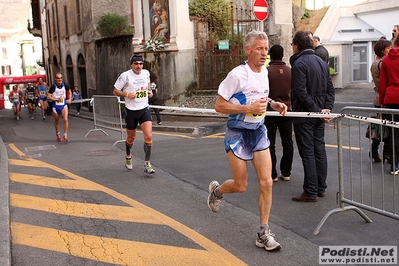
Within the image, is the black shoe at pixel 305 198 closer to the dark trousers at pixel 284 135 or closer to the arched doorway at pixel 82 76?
the dark trousers at pixel 284 135

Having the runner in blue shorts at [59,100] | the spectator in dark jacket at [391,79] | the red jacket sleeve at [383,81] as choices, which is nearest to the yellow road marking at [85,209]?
the spectator in dark jacket at [391,79]

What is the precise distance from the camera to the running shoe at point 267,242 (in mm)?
4895

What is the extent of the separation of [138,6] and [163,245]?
1506cm

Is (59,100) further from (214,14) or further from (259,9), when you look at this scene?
(214,14)

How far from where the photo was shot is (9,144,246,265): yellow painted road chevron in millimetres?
4898

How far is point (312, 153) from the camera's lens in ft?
21.6

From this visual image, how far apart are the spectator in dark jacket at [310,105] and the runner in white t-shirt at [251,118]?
1.43 m

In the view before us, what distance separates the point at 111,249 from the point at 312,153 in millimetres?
2768

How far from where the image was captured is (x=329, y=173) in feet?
26.0

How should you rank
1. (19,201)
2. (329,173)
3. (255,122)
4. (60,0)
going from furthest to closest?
(60,0)
(329,173)
(19,201)
(255,122)

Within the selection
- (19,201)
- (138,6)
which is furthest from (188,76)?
(19,201)

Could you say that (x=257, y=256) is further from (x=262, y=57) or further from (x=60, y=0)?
(x=60, y=0)

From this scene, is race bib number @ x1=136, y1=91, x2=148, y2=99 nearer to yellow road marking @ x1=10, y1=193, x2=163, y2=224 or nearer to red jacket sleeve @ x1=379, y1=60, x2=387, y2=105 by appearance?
yellow road marking @ x1=10, y1=193, x2=163, y2=224

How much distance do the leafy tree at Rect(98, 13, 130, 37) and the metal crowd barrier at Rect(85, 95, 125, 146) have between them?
919 centimetres
